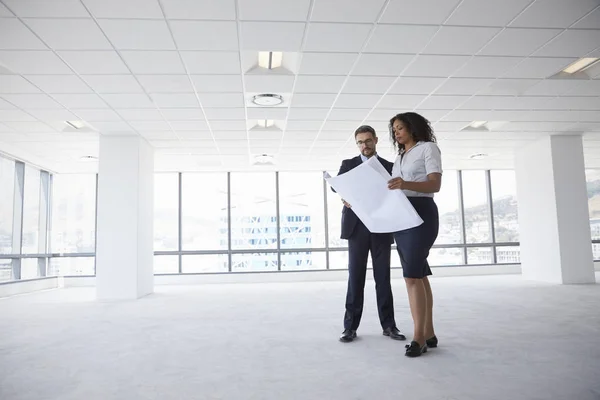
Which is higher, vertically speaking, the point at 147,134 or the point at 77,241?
the point at 147,134

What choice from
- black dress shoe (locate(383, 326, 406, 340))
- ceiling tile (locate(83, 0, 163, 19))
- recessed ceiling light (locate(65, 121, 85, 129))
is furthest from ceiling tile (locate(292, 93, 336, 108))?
recessed ceiling light (locate(65, 121, 85, 129))

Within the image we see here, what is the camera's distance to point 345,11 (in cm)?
366

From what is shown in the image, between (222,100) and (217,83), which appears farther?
(222,100)

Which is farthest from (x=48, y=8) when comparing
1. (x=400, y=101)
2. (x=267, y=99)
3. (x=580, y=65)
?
(x=580, y=65)

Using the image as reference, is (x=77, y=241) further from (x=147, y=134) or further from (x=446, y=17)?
(x=446, y=17)

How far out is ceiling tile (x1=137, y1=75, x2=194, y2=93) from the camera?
4931mm

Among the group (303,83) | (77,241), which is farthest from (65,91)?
(77,241)

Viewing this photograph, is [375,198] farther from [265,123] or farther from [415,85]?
[265,123]

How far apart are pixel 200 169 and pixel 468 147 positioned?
20.3ft

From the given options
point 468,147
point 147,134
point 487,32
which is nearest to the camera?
point 487,32

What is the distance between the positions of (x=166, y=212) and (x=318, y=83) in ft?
23.5

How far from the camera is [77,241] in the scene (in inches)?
427

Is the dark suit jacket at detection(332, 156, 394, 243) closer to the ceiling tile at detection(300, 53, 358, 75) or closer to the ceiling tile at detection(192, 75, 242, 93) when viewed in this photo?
the ceiling tile at detection(300, 53, 358, 75)

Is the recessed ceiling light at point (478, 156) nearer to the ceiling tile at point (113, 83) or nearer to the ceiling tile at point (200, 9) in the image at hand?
the ceiling tile at point (113, 83)
